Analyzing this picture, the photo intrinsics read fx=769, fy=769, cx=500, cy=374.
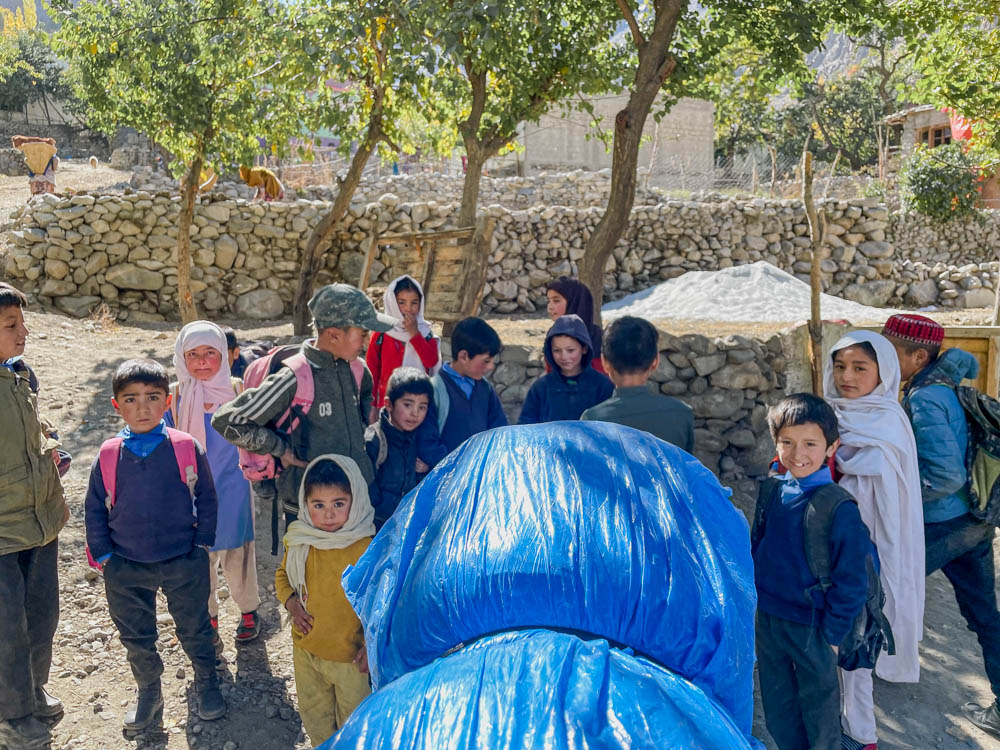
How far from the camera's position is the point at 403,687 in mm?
1162

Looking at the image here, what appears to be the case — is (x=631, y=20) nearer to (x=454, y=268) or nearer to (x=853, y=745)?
(x=454, y=268)

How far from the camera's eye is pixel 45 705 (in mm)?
3082

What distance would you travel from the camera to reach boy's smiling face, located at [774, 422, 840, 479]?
8.66ft

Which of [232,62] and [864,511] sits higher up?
[232,62]

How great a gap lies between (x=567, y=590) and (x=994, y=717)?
9.67ft

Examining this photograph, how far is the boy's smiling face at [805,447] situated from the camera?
104 inches

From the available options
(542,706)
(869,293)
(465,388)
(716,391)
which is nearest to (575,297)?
(465,388)

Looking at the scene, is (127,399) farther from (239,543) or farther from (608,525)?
(608,525)

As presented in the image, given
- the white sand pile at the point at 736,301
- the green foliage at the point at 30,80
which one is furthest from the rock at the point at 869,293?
the green foliage at the point at 30,80

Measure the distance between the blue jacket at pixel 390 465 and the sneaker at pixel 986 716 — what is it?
2586mm

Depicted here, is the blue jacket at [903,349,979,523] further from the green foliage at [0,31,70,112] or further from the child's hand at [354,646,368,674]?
the green foliage at [0,31,70,112]

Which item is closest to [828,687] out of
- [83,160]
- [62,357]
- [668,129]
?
[62,357]

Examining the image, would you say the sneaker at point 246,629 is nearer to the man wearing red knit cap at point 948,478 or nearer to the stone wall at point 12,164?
the man wearing red knit cap at point 948,478

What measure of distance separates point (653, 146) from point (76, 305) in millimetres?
15934
